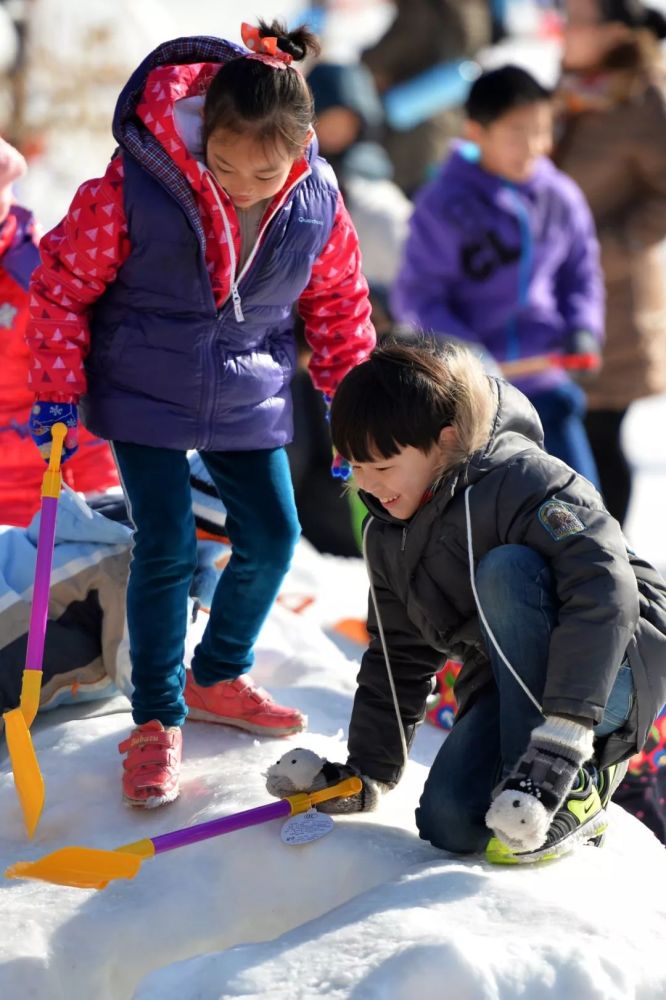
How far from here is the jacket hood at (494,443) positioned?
2.69 meters

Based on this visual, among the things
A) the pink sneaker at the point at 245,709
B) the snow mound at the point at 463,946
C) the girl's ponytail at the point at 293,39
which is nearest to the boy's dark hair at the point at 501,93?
the girl's ponytail at the point at 293,39

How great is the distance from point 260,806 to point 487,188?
2779 millimetres

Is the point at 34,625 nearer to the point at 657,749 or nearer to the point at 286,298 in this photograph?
the point at 286,298

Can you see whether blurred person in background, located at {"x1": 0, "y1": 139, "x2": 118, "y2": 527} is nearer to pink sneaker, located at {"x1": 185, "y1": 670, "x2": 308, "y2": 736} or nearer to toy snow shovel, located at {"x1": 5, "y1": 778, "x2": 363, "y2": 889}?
pink sneaker, located at {"x1": 185, "y1": 670, "x2": 308, "y2": 736}

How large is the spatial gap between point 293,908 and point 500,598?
2.14 ft

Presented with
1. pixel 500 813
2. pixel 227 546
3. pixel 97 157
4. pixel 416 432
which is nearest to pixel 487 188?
pixel 227 546

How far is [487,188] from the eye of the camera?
4.98m

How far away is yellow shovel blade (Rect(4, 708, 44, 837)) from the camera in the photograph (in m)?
2.92

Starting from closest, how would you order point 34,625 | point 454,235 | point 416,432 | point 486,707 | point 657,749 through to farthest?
point 416,432 < point 486,707 < point 34,625 < point 657,749 < point 454,235

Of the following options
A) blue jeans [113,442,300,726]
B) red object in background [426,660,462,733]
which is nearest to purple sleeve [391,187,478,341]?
red object in background [426,660,462,733]

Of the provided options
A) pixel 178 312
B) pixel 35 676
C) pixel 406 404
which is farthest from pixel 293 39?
pixel 35 676

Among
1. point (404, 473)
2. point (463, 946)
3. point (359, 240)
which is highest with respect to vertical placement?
point (404, 473)

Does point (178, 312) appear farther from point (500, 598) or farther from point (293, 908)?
point (293, 908)

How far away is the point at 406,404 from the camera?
2631 mm
